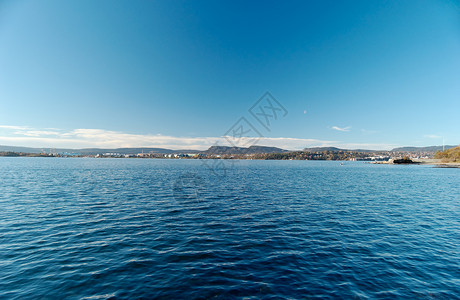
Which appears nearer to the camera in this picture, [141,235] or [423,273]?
[423,273]

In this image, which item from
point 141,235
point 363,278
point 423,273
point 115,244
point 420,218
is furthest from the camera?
point 420,218

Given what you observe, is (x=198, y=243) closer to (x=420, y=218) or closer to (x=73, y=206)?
(x=73, y=206)

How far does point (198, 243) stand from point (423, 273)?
647 inches

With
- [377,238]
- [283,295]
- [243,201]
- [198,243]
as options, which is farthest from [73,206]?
[377,238]

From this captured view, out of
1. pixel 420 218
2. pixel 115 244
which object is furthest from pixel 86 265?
pixel 420 218

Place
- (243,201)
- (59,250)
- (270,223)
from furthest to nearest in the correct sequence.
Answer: (243,201), (270,223), (59,250)

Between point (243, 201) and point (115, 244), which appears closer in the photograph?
point (115, 244)

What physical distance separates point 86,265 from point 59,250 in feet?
13.7

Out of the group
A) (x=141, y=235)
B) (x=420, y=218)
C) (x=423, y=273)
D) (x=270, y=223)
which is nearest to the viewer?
(x=423, y=273)

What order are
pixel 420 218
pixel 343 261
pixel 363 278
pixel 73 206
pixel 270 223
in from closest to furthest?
pixel 363 278, pixel 343 261, pixel 270 223, pixel 420 218, pixel 73 206

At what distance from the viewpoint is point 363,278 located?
12.1 meters

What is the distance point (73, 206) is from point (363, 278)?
35.1m

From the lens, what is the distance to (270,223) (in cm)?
2255

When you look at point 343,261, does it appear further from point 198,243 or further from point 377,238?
point 198,243
